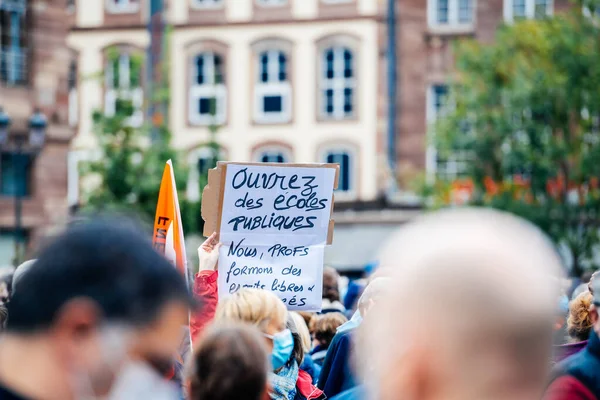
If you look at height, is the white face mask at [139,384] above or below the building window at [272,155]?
above

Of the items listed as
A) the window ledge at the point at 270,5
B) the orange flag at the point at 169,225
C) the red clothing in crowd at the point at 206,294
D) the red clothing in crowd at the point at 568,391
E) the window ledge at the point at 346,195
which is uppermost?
the window ledge at the point at 270,5

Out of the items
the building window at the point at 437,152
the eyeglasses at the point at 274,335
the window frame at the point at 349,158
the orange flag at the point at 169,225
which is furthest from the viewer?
the window frame at the point at 349,158

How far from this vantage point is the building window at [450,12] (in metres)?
34.6

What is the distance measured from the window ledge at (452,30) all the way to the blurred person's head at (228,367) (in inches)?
1241

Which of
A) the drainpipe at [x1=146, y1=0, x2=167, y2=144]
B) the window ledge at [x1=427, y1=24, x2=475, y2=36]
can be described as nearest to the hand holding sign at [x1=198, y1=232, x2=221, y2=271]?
the drainpipe at [x1=146, y1=0, x2=167, y2=144]

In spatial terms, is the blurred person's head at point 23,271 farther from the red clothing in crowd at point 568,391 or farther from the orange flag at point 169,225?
the red clothing in crowd at point 568,391

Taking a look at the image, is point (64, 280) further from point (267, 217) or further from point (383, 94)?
point (383, 94)

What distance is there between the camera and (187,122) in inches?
1474

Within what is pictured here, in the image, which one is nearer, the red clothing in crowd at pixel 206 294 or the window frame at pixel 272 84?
the red clothing in crowd at pixel 206 294

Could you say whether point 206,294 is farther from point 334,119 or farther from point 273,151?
point 273,151

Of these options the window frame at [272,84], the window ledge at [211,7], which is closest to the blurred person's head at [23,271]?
the window frame at [272,84]

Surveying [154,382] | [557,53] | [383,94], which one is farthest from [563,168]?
[154,382]

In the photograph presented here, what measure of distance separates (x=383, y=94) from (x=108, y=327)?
33.2 metres

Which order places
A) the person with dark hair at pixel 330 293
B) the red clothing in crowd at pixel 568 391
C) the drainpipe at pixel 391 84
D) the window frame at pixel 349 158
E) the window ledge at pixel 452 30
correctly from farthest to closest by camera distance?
the window frame at pixel 349 158 → the drainpipe at pixel 391 84 → the window ledge at pixel 452 30 → the person with dark hair at pixel 330 293 → the red clothing in crowd at pixel 568 391
